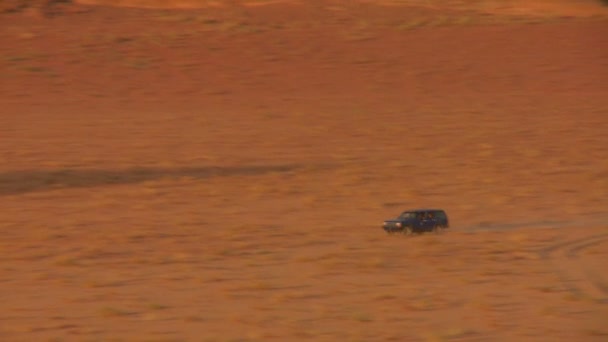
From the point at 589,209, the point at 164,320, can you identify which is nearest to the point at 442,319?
the point at 164,320

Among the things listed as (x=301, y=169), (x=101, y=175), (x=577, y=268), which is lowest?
(x=301, y=169)

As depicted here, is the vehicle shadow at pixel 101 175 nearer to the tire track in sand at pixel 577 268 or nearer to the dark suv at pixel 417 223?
the dark suv at pixel 417 223

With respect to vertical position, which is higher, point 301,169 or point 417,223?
point 417,223

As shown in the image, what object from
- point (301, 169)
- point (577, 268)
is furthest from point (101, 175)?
point (577, 268)

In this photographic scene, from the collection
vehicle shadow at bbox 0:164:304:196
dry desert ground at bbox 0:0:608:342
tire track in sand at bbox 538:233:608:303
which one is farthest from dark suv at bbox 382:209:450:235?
vehicle shadow at bbox 0:164:304:196

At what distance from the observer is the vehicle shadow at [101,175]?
18.2 metres

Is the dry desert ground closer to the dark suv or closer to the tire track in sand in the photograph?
the tire track in sand

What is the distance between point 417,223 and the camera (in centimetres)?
1435

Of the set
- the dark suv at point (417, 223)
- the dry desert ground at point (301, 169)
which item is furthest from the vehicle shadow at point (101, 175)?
the dark suv at point (417, 223)

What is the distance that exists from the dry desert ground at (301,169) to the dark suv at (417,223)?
0.64ft

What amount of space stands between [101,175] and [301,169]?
304cm

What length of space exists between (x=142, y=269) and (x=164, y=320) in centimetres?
257

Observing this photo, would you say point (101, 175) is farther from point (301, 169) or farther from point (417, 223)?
point (417, 223)

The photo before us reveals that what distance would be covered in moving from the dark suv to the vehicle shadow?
5.14 metres
